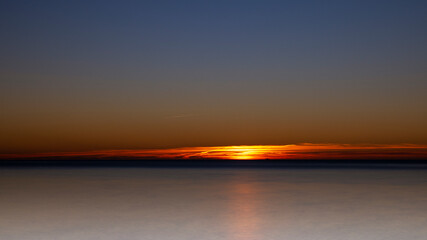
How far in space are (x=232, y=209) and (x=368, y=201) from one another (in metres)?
4.24

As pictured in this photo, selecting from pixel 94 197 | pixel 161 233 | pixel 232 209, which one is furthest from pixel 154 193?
pixel 161 233

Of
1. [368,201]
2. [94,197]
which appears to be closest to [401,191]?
[368,201]

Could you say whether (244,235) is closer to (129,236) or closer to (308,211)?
(129,236)

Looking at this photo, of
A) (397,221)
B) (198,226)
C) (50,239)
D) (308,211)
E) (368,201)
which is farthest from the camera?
(368,201)

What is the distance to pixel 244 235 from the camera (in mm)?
9188

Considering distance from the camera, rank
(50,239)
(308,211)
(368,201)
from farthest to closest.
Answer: (368,201) < (308,211) < (50,239)

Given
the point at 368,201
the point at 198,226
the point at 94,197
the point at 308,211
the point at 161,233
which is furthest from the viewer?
the point at 94,197

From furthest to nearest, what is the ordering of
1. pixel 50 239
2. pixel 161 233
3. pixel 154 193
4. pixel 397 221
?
pixel 154 193
pixel 397 221
pixel 161 233
pixel 50 239

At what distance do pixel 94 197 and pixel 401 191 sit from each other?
33.4ft

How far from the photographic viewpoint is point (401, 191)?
18531 mm

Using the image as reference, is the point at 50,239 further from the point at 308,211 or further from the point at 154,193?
the point at 154,193

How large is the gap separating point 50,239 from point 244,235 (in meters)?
3.17

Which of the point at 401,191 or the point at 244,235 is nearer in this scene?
the point at 244,235

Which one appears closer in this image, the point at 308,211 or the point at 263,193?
the point at 308,211
